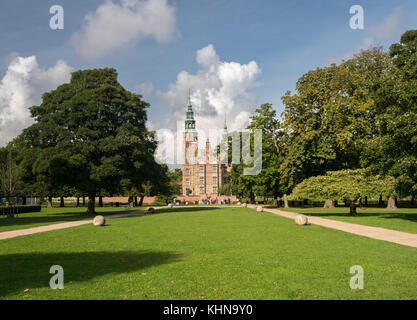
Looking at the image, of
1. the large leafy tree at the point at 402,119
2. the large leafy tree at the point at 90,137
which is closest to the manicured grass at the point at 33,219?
the large leafy tree at the point at 90,137

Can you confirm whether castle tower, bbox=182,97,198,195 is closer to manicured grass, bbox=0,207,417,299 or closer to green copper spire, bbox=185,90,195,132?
green copper spire, bbox=185,90,195,132

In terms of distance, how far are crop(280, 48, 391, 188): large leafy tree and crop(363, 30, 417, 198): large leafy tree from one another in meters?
4.50

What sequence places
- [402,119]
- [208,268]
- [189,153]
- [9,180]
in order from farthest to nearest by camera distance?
[189,153] → [9,180] → [402,119] → [208,268]

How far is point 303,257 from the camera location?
11.8 metres

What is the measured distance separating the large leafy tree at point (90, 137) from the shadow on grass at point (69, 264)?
21.4 meters

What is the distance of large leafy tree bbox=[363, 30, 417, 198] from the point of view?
23.2 meters

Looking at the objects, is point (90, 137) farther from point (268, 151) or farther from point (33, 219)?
point (268, 151)

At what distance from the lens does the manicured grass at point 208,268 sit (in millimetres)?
7789

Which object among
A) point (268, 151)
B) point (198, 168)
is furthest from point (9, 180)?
point (198, 168)

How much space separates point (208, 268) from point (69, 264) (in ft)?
14.2

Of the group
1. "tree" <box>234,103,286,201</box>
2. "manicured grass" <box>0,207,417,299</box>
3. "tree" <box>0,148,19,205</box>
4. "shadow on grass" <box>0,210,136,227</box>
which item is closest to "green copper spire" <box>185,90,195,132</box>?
"tree" <box>234,103,286,201</box>

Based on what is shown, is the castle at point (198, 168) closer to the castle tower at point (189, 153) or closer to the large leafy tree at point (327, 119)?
the castle tower at point (189, 153)

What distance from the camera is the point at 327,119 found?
35938mm

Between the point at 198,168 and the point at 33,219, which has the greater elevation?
the point at 198,168
